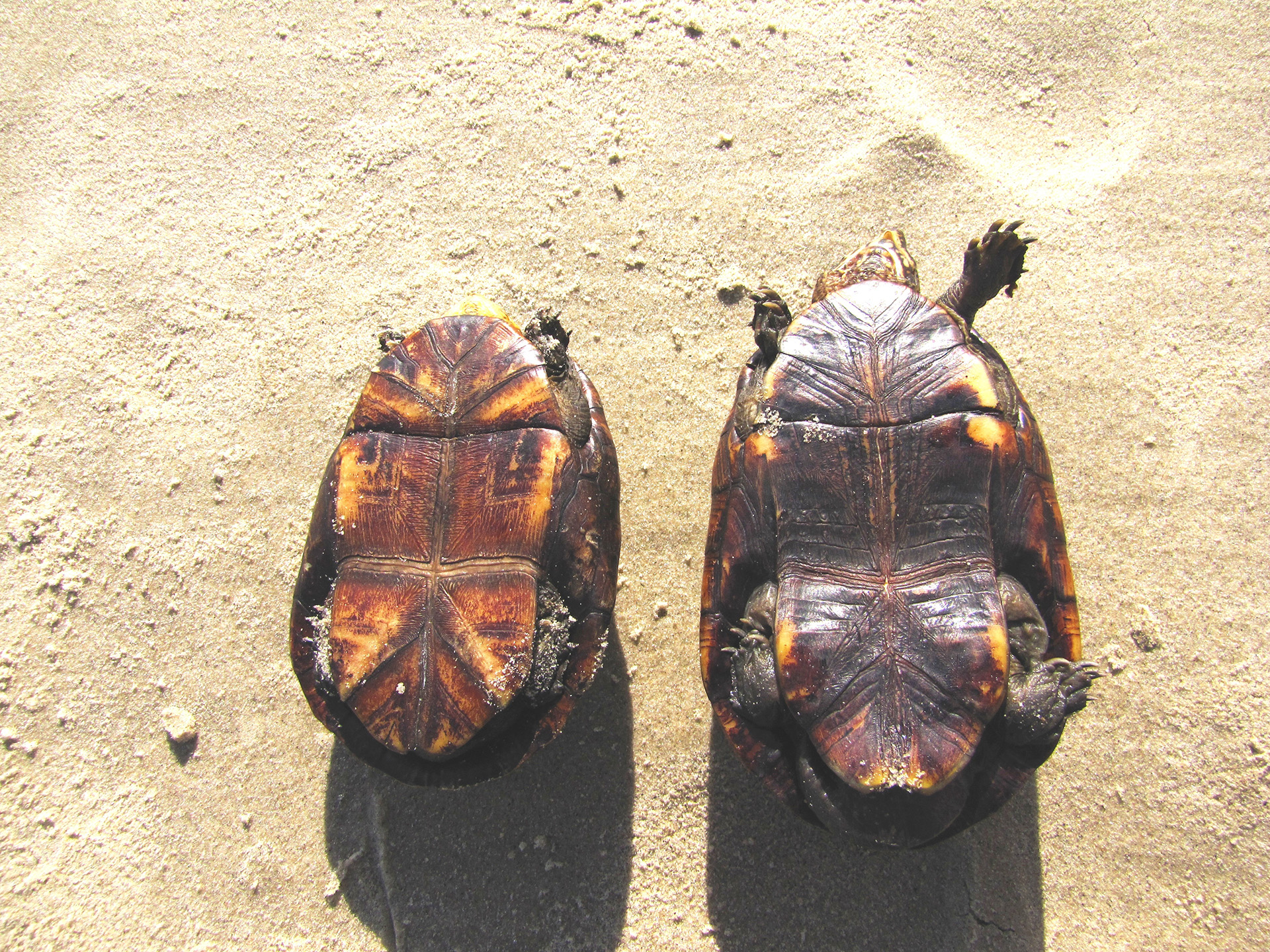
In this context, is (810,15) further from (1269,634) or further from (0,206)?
(0,206)

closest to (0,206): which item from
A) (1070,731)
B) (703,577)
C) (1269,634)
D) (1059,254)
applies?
(703,577)

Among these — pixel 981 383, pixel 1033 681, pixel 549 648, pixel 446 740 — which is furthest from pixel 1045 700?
pixel 446 740

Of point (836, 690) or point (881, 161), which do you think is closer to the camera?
point (836, 690)

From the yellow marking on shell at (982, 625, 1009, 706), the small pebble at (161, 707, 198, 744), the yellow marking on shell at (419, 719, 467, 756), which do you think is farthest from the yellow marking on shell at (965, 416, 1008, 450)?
the small pebble at (161, 707, 198, 744)

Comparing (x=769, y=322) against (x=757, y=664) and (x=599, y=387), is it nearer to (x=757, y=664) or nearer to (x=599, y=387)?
(x=599, y=387)

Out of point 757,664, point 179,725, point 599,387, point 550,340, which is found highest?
point 550,340

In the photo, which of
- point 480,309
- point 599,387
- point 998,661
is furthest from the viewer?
point 599,387
